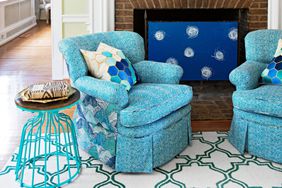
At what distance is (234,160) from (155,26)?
1.92 meters

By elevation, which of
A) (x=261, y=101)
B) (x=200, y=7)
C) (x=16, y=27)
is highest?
(x=200, y=7)

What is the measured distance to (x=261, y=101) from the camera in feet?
9.25

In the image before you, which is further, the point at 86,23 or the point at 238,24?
the point at 86,23

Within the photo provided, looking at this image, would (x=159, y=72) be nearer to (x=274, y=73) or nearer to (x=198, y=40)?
(x=274, y=73)

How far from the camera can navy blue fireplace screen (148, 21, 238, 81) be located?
4.40m

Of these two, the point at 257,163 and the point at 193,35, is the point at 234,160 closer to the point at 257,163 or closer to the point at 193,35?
the point at 257,163

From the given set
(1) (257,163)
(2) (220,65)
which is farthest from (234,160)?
(2) (220,65)

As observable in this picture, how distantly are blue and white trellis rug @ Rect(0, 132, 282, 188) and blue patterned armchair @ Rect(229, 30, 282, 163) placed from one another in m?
0.09

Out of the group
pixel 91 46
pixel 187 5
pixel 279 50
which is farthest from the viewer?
pixel 187 5

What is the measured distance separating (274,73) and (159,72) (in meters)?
0.87

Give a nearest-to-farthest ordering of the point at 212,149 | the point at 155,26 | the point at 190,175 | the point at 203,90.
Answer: the point at 190,175, the point at 212,149, the point at 155,26, the point at 203,90

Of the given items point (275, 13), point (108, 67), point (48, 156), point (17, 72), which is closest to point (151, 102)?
point (108, 67)

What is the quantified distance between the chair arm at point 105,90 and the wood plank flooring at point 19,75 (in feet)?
2.54

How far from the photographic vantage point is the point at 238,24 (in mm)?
4422
